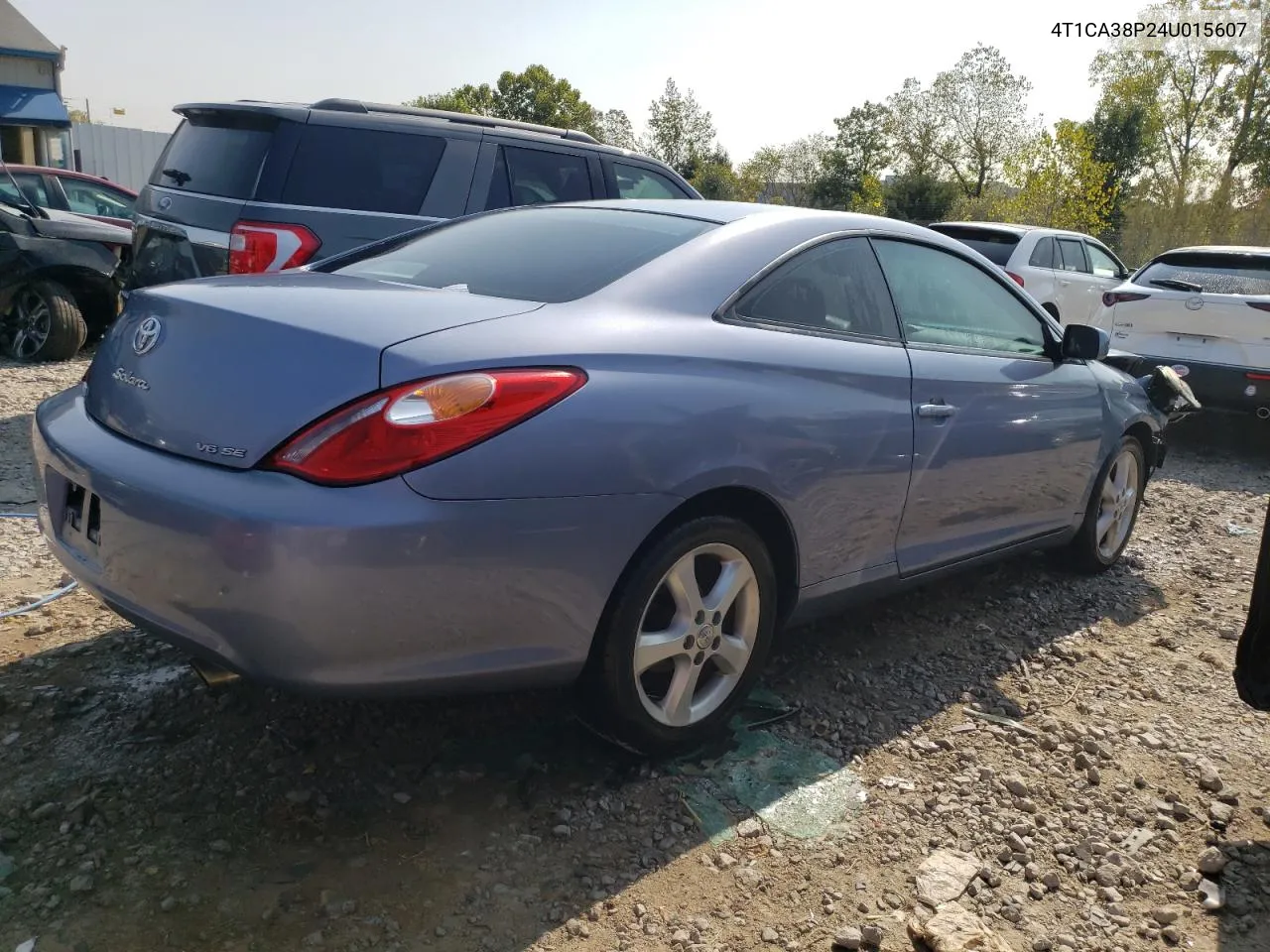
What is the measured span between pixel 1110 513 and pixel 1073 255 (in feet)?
28.1

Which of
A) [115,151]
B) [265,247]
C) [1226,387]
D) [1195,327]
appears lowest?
[1226,387]

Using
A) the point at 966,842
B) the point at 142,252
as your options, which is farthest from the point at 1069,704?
the point at 142,252

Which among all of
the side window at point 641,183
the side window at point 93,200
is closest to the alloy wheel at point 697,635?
the side window at point 641,183

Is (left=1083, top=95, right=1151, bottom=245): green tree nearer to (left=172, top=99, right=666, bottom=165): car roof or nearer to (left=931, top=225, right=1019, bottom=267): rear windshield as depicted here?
(left=931, top=225, right=1019, bottom=267): rear windshield

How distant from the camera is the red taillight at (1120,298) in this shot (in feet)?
27.8

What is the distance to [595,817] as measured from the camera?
261 centimetres

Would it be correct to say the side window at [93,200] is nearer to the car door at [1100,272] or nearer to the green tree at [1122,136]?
the car door at [1100,272]

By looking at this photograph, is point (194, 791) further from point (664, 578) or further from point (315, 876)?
point (664, 578)

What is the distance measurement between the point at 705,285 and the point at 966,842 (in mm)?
1599

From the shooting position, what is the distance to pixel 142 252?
6145 mm

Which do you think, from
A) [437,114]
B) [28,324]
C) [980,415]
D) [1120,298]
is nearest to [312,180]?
[437,114]

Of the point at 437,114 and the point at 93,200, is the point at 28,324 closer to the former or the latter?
the point at 93,200

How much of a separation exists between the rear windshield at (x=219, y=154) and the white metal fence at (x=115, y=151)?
2506cm

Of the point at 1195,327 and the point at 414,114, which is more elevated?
the point at 414,114
